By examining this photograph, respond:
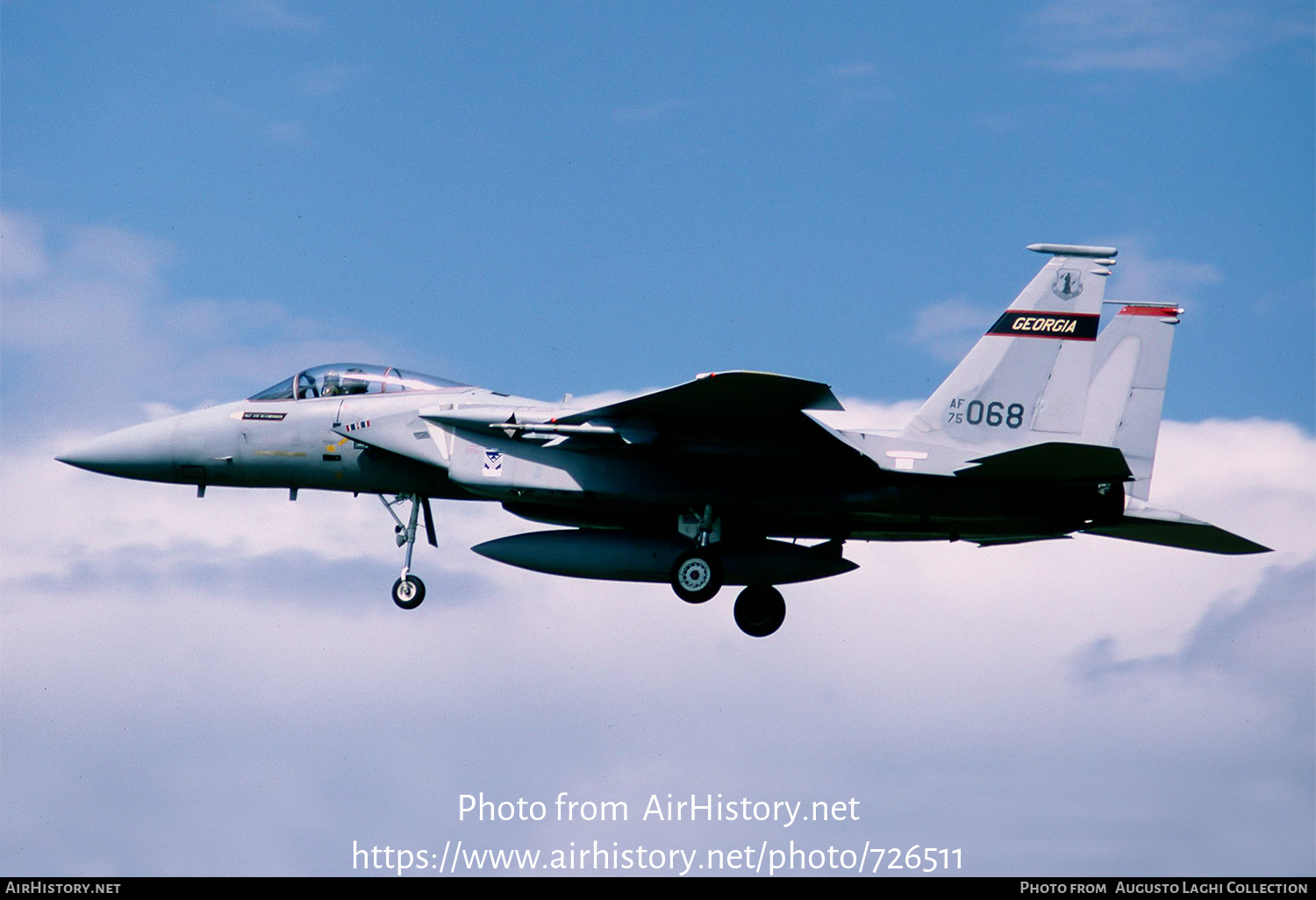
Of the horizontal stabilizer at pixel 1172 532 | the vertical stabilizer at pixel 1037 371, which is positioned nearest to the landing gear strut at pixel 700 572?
the vertical stabilizer at pixel 1037 371

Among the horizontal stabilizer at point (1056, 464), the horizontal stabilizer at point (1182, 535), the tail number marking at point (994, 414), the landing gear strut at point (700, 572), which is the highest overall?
the tail number marking at point (994, 414)

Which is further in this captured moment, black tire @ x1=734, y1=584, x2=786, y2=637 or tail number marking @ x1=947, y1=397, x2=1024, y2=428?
black tire @ x1=734, y1=584, x2=786, y2=637

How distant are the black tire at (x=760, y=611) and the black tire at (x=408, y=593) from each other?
4170 millimetres

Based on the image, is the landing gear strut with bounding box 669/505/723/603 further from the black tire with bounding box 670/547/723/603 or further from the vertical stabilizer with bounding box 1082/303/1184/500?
the vertical stabilizer with bounding box 1082/303/1184/500

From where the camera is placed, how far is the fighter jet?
17.0 metres

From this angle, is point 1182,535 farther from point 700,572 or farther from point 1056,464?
point 700,572

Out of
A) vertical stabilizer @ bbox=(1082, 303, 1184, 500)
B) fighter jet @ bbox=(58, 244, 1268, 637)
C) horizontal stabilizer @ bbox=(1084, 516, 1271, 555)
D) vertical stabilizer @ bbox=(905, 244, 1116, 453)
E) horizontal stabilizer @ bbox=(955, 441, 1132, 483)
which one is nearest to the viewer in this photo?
horizontal stabilizer @ bbox=(955, 441, 1132, 483)

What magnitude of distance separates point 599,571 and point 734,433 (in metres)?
2.73

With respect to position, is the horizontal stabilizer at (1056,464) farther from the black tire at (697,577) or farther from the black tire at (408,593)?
the black tire at (408,593)

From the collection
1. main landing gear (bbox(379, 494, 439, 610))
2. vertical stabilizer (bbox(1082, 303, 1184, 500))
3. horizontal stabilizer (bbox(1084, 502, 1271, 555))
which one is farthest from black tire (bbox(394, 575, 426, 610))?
vertical stabilizer (bbox(1082, 303, 1184, 500))

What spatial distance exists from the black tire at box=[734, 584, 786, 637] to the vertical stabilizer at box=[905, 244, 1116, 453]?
→ 3.23m

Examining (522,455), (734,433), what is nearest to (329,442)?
(522,455)

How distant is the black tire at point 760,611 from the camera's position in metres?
19.5

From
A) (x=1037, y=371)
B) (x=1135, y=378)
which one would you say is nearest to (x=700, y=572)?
(x=1037, y=371)
